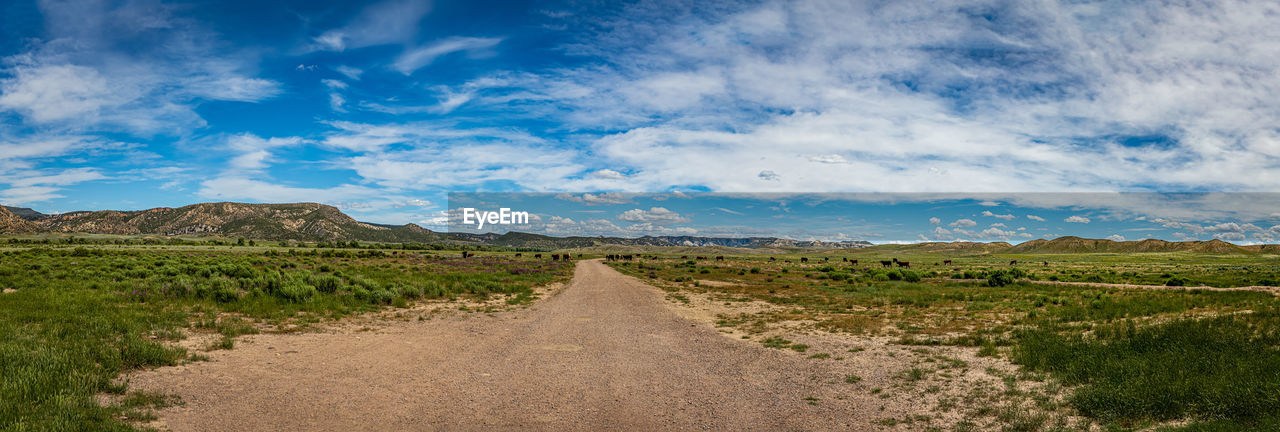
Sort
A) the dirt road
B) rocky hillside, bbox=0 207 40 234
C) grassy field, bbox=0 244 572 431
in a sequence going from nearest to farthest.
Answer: grassy field, bbox=0 244 572 431
the dirt road
rocky hillside, bbox=0 207 40 234

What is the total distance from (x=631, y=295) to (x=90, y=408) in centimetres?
2253

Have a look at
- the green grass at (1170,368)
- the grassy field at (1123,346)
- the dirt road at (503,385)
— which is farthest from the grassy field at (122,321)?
the green grass at (1170,368)

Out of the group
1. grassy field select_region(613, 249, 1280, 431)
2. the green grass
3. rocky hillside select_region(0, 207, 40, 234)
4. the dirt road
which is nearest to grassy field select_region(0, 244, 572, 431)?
the dirt road

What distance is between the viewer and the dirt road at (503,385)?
24.3 feet

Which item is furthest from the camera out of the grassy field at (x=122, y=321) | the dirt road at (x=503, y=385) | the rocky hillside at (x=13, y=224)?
the rocky hillside at (x=13, y=224)

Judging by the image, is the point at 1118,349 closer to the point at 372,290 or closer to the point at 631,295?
the point at 631,295

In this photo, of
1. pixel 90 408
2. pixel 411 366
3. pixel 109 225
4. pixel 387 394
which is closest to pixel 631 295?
pixel 411 366

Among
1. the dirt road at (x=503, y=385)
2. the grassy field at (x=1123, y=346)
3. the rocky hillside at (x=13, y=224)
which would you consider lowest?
the dirt road at (x=503, y=385)

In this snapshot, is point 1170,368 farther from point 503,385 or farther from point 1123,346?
point 503,385

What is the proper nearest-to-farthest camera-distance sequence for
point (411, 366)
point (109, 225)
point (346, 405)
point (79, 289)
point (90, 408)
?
1. point (90, 408)
2. point (346, 405)
3. point (411, 366)
4. point (79, 289)
5. point (109, 225)

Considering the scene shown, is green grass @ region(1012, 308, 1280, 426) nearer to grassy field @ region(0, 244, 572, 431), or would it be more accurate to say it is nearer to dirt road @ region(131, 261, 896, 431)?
dirt road @ region(131, 261, 896, 431)

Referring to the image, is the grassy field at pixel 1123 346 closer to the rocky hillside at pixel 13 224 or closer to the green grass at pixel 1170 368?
the green grass at pixel 1170 368

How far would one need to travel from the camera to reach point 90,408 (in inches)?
265

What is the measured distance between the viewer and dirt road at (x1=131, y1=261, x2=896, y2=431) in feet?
24.3
